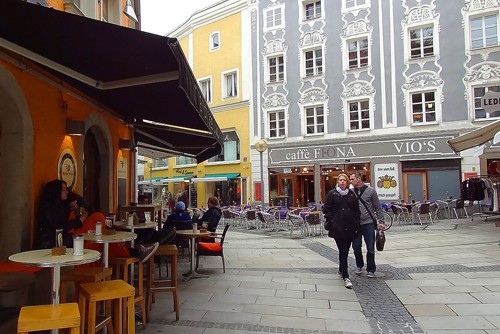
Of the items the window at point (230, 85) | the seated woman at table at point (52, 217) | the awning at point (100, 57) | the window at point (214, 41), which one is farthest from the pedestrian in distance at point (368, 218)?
the window at point (214, 41)

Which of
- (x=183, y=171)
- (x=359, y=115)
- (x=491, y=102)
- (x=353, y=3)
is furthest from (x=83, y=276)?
(x=183, y=171)

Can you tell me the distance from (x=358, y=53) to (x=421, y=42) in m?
2.90

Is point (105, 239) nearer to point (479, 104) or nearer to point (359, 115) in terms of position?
point (359, 115)

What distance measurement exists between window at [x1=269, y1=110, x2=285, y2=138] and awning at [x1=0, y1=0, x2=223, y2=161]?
15336mm

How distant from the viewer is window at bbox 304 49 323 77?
20.5 meters

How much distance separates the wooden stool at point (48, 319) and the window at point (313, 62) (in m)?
19.3

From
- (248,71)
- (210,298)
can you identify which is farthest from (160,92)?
(248,71)

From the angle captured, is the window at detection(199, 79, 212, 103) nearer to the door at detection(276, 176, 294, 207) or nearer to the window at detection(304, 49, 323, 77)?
the window at detection(304, 49, 323, 77)

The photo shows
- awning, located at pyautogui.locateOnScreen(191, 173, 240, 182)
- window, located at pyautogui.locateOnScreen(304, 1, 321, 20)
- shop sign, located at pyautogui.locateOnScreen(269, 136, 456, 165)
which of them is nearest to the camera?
shop sign, located at pyautogui.locateOnScreen(269, 136, 456, 165)

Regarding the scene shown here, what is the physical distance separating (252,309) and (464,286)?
3.12m

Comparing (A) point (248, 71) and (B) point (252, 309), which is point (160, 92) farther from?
(A) point (248, 71)

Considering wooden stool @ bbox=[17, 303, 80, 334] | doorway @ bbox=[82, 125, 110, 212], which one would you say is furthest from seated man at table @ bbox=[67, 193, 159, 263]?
doorway @ bbox=[82, 125, 110, 212]

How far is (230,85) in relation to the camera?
23984 mm

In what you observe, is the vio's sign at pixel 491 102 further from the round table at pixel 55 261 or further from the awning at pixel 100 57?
the round table at pixel 55 261
